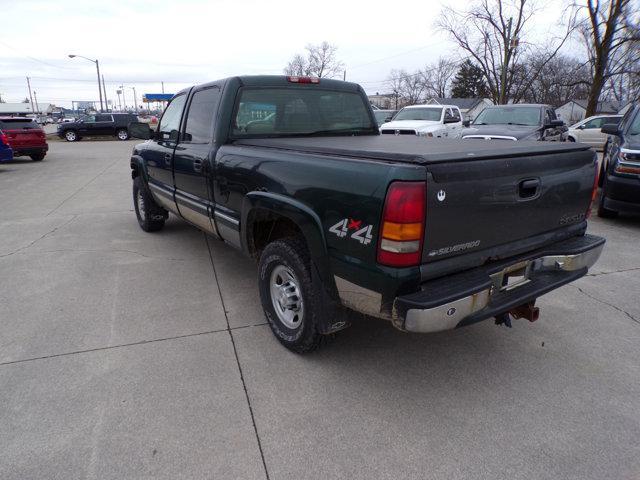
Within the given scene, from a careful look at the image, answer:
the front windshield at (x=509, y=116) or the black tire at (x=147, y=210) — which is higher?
the front windshield at (x=509, y=116)

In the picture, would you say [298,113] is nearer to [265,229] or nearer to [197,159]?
[197,159]

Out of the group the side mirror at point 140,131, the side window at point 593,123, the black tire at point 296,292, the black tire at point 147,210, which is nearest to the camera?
the black tire at point 296,292

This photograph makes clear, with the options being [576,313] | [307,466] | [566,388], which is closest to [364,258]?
[307,466]

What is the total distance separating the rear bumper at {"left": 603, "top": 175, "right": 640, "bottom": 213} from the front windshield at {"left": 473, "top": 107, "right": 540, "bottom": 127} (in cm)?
469

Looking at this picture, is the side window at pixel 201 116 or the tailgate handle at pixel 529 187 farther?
the side window at pixel 201 116

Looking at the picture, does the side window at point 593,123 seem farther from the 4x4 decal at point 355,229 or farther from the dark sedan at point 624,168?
the 4x4 decal at point 355,229

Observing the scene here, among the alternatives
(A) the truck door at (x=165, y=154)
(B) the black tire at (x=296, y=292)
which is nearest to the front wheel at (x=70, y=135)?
(A) the truck door at (x=165, y=154)

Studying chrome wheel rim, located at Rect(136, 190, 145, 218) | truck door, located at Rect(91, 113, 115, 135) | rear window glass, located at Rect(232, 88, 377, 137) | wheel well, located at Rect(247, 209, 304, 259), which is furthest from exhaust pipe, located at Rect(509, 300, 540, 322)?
truck door, located at Rect(91, 113, 115, 135)

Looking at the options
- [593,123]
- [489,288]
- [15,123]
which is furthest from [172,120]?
[593,123]

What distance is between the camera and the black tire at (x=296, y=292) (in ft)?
9.04

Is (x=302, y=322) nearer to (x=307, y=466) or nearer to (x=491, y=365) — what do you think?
(x=307, y=466)

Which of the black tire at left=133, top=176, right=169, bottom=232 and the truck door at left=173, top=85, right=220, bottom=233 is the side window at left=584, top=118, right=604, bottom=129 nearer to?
the black tire at left=133, top=176, right=169, bottom=232

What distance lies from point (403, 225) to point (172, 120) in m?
3.76

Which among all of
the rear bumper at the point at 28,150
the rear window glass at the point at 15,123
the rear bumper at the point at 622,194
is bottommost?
the rear bumper at the point at 28,150
